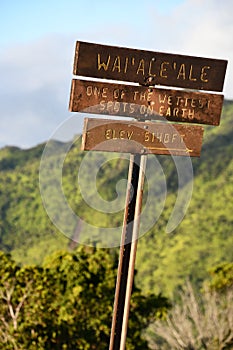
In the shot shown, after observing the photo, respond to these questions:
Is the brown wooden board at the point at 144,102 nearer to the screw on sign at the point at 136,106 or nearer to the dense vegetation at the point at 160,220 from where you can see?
the screw on sign at the point at 136,106

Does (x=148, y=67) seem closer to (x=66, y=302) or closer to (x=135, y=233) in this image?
(x=135, y=233)

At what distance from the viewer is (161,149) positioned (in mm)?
6270

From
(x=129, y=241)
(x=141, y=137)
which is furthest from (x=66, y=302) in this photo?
(x=141, y=137)

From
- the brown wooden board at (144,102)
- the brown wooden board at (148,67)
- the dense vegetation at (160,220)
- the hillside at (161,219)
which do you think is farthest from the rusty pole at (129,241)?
the hillside at (161,219)

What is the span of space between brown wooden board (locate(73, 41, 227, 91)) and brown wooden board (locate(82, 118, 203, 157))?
0.34m

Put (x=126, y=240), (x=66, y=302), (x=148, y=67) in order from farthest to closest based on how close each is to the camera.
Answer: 1. (x=66, y=302)
2. (x=126, y=240)
3. (x=148, y=67)

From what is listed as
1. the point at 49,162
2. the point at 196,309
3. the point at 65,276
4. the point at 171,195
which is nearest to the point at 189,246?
the point at 171,195

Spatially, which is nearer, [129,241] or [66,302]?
[129,241]

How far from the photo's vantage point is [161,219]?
3118 inches

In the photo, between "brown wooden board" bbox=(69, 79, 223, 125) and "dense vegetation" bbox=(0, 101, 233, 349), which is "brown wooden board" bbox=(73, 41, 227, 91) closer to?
"brown wooden board" bbox=(69, 79, 223, 125)

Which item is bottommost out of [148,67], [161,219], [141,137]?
[161,219]

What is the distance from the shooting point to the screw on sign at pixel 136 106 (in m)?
6.05

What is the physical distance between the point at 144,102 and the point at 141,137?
27 cm

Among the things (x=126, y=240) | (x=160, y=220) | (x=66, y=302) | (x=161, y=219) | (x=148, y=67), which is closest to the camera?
(x=148, y=67)
